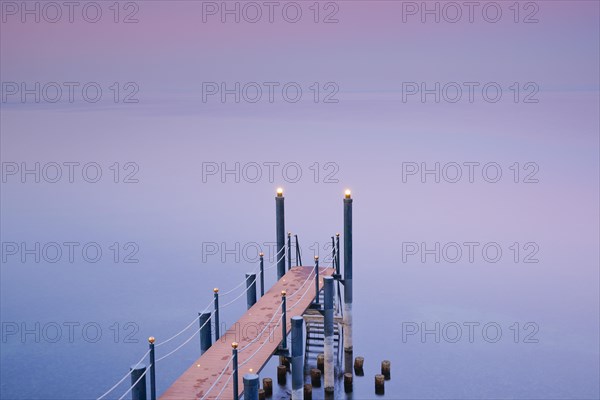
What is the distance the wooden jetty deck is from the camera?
1544 centimetres

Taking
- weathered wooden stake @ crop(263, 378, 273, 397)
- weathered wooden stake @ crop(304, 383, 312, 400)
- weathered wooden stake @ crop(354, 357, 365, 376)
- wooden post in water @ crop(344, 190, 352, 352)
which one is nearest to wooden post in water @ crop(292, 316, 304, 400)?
weathered wooden stake @ crop(304, 383, 312, 400)

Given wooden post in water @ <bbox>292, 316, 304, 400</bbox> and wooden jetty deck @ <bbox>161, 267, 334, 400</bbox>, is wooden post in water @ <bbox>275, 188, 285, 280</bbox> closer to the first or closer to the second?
wooden jetty deck @ <bbox>161, 267, 334, 400</bbox>

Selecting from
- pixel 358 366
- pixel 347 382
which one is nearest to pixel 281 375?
pixel 347 382

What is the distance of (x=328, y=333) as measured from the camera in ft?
67.6

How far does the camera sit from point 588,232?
4222 centimetres

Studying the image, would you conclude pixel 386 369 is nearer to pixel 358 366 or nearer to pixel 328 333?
pixel 358 366

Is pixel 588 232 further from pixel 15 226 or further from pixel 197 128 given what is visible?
pixel 197 128

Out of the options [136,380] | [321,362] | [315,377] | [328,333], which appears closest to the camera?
[136,380]

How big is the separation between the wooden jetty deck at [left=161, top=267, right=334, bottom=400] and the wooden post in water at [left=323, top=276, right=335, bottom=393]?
61 cm

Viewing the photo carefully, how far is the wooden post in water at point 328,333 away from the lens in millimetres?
19922

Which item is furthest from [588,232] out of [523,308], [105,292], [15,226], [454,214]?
[15,226]

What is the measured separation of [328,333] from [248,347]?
3617mm

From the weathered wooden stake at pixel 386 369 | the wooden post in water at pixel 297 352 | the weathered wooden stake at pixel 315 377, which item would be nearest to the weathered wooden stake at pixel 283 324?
the wooden post in water at pixel 297 352

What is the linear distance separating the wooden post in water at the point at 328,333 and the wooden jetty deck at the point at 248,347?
0.61m
